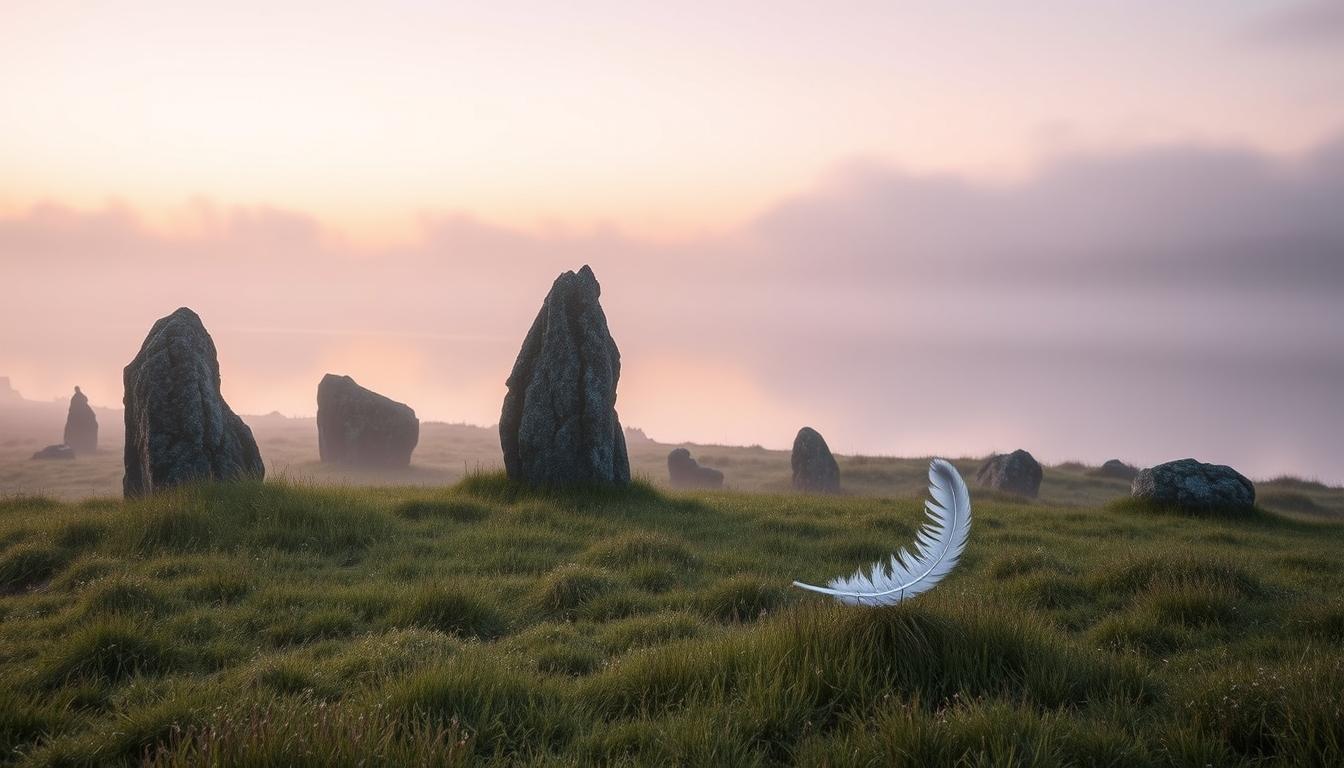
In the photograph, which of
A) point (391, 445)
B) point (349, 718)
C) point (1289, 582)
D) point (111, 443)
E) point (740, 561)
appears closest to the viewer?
point (349, 718)

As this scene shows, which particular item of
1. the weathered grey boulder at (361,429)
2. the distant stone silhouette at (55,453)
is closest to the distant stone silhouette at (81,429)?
the distant stone silhouette at (55,453)

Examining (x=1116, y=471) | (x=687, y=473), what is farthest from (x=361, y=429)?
(x=1116, y=471)

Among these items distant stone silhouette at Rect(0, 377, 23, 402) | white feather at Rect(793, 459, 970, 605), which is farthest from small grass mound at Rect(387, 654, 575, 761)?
distant stone silhouette at Rect(0, 377, 23, 402)

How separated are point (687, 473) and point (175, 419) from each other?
22872 millimetres

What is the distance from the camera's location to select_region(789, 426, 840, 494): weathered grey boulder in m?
30.8

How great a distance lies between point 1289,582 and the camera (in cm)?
984

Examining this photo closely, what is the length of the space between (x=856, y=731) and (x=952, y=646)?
4.36 feet

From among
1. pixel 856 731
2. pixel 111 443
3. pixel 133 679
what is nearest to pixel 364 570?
pixel 133 679

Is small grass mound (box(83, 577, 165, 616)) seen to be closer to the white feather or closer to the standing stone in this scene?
the white feather

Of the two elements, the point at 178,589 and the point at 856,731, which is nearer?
the point at 856,731

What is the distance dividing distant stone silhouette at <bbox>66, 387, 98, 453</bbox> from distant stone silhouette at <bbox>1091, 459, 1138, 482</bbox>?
49.5 m

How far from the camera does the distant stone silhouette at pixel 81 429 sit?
1636 inches

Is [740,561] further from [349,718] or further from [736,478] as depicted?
[736,478]

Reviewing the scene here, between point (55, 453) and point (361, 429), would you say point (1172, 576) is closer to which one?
point (361, 429)
